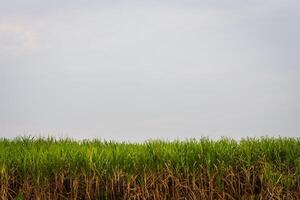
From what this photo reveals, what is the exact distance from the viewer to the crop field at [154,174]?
5.68 meters

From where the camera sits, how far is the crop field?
5680 millimetres

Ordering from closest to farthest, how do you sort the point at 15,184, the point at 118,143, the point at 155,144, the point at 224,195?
the point at 224,195, the point at 15,184, the point at 155,144, the point at 118,143

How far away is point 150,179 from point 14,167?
1.54 m

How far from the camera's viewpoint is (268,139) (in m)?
7.43

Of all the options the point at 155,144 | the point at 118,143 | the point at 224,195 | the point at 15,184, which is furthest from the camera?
the point at 118,143

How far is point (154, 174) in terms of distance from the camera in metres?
5.74

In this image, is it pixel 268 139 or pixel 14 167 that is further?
pixel 268 139

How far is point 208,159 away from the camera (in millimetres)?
6051

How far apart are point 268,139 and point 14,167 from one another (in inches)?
128

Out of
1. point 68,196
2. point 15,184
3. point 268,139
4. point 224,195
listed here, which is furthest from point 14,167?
point 268,139

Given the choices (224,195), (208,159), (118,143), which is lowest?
(224,195)

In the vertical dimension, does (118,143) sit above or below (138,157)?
above

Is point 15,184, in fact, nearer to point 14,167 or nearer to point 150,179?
point 14,167

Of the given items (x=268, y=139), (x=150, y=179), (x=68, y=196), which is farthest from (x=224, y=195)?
(x=268, y=139)
